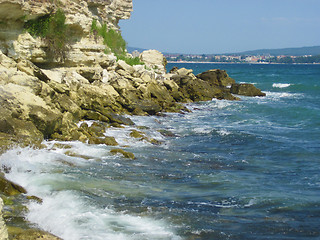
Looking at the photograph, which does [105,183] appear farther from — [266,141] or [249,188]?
[266,141]

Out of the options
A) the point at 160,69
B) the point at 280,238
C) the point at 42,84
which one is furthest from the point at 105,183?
the point at 160,69

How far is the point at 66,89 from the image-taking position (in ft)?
57.5

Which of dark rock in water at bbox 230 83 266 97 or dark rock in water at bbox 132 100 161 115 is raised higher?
dark rock in water at bbox 132 100 161 115

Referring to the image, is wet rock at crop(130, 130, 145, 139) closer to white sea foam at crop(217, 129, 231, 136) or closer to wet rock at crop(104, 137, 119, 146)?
wet rock at crop(104, 137, 119, 146)

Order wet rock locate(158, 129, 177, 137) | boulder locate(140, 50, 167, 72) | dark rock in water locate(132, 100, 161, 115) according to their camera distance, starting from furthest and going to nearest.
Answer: boulder locate(140, 50, 167, 72)
dark rock in water locate(132, 100, 161, 115)
wet rock locate(158, 129, 177, 137)

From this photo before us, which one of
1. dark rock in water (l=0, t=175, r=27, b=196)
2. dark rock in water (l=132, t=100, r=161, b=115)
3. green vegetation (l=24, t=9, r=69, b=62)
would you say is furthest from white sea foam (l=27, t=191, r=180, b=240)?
dark rock in water (l=132, t=100, r=161, b=115)

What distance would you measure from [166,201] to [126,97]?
14336 mm

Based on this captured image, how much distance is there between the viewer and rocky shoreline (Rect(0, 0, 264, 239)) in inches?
489

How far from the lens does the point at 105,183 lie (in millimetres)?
10242

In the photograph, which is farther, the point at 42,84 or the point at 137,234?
the point at 42,84

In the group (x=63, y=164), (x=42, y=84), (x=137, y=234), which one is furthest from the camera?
(x=42, y=84)

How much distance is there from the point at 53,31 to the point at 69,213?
14.7 m

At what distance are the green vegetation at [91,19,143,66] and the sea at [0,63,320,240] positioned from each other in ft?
46.5

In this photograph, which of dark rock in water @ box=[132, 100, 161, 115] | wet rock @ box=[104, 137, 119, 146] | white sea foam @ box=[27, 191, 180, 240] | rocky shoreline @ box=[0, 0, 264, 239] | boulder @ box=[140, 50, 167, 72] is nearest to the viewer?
white sea foam @ box=[27, 191, 180, 240]
